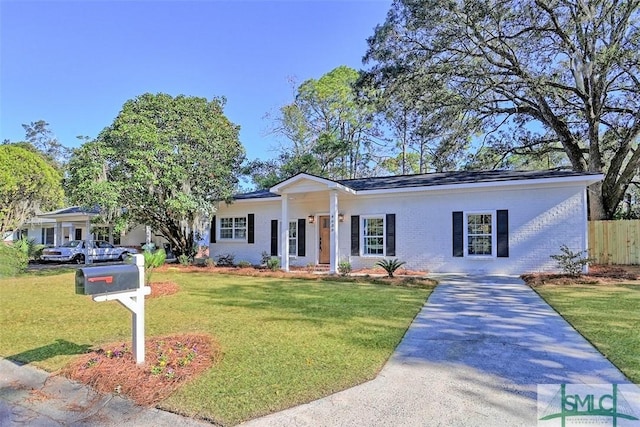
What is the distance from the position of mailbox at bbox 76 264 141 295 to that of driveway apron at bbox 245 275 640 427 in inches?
74.7

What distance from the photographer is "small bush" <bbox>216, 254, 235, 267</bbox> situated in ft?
54.1

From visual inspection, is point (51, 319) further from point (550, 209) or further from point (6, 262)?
point (550, 209)

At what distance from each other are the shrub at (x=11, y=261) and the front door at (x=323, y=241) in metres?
10.3

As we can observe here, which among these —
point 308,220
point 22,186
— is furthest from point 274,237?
point 22,186

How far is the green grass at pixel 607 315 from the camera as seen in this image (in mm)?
4297

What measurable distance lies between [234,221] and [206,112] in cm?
484

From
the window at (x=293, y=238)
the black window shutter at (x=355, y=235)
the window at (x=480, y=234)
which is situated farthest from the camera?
the window at (x=293, y=238)

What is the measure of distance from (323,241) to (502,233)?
6.65 m

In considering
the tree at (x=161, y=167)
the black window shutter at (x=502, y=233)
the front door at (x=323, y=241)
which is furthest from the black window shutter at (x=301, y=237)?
the black window shutter at (x=502, y=233)

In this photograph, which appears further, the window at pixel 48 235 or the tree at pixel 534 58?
the window at pixel 48 235

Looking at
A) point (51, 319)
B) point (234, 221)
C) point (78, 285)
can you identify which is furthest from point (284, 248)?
point (78, 285)

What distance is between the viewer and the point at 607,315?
622 cm

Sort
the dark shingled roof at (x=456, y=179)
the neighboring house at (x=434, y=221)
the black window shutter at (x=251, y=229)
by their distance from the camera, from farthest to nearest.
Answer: the black window shutter at (x=251, y=229) → the dark shingled roof at (x=456, y=179) → the neighboring house at (x=434, y=221)

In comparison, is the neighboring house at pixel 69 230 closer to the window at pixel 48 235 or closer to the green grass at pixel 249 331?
the window at pixel 48 235
